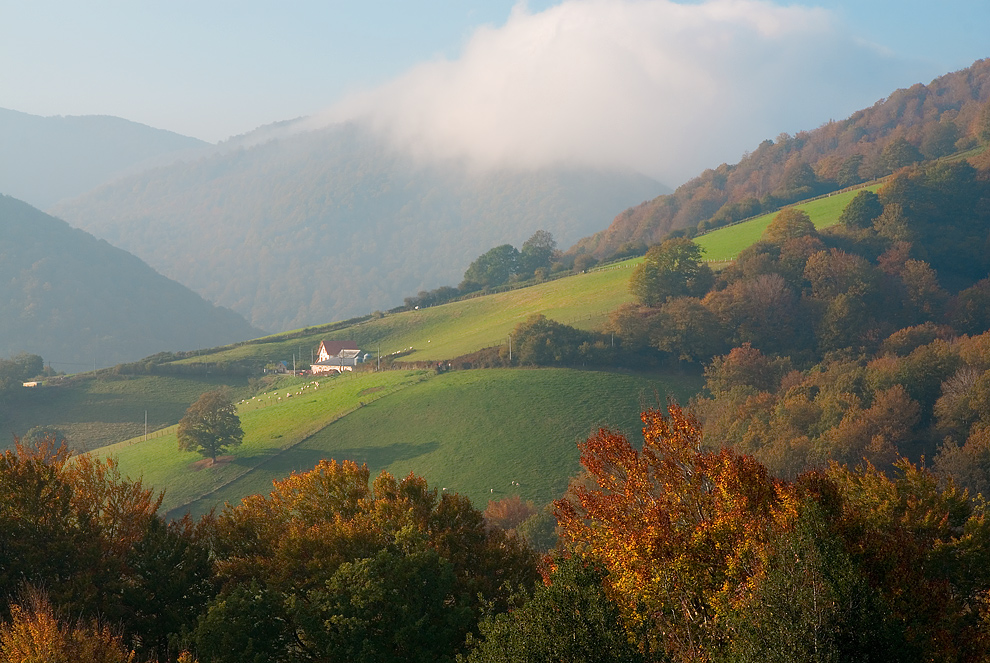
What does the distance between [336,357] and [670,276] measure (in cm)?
4323

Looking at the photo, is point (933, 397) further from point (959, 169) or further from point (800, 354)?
point (959, 169)

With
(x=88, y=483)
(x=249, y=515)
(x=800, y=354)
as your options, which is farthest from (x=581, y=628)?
(x=800, y=354)

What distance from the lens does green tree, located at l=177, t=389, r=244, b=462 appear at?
66.6 m

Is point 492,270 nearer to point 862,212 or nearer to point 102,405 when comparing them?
point 862,212

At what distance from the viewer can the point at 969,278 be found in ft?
339

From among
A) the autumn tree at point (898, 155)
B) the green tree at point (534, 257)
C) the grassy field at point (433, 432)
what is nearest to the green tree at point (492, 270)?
the green tree at point (534, 257)

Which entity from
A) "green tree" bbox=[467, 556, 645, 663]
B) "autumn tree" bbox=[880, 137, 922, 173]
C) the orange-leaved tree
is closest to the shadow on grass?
the orange-leaved tree

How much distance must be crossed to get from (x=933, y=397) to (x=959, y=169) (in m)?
64.9

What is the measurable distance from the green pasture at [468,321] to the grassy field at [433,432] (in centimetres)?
1298

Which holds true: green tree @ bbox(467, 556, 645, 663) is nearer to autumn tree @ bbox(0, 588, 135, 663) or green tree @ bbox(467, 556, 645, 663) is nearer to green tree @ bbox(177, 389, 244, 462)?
autumn tree @ bbox(0, 588, 135, 663)

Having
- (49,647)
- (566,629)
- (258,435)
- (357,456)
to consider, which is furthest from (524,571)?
(258,435)

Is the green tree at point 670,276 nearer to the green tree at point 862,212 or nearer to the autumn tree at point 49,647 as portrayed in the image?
the green tree at point 862,212

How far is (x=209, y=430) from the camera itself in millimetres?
Result: 66938

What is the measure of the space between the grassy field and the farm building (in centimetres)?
1657
